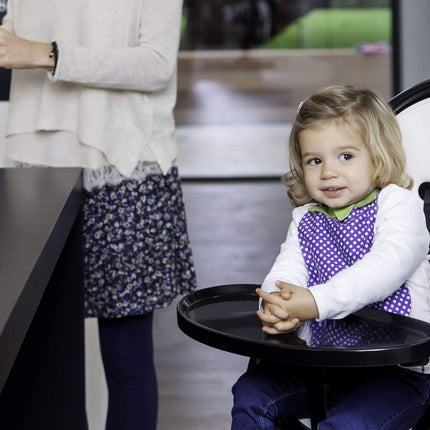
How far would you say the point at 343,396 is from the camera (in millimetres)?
1320

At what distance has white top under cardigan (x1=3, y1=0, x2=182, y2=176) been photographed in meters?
1.75

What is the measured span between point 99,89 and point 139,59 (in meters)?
0.12

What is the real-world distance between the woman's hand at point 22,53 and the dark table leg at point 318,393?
841 mm

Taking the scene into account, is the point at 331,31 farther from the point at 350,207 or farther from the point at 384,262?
the point at 384,262

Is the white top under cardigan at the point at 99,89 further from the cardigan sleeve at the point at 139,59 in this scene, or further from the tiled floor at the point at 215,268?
the tiled floor at the point at 215,268

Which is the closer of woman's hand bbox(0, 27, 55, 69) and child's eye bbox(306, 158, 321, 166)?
child's eye bbox(306, 158, 321, 166)

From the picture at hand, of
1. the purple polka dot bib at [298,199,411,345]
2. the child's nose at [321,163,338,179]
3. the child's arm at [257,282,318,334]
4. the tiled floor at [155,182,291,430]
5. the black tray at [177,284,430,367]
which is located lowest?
the tiled floor at [155,182,291,430]

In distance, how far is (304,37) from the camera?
6621 mm

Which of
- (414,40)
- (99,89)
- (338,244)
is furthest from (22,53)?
(414,40)

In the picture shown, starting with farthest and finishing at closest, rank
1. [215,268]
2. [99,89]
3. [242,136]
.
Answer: [242,136] → [215,268] → [99,89]

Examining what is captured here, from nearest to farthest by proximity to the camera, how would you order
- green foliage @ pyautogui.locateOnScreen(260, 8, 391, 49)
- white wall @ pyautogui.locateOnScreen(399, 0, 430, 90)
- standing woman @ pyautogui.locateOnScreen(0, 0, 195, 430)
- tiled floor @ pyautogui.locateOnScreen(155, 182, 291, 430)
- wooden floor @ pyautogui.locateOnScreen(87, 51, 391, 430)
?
standing woman @ pyautogui.locateOnScreen(0, 0, 195, 430)
tiled floor @ pyautogui.locateOnScreen(155, 182, 291, 430)
wooden floor @ pyautogui.locateOnScreen(87, 51, 391, 430)
white wall @ pyautogui.locateOnScreen(399, 0, 430, 90)
green foliage @ pyautogui.locateOnScreen(260, 8, 391, 49)

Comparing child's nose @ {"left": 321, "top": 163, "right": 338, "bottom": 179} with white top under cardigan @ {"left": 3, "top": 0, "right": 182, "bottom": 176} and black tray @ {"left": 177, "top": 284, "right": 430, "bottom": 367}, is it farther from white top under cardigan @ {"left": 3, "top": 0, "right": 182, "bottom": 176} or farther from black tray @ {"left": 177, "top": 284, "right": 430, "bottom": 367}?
white top under cardigan @ {"left": 3, "top": 0, "right": 182, "bottom": 176}

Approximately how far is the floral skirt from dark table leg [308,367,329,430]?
2.19ft

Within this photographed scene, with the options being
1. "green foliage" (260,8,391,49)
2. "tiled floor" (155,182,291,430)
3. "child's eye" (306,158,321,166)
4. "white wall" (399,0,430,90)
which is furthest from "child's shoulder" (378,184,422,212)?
"green foliage" (260,8,391,49)
